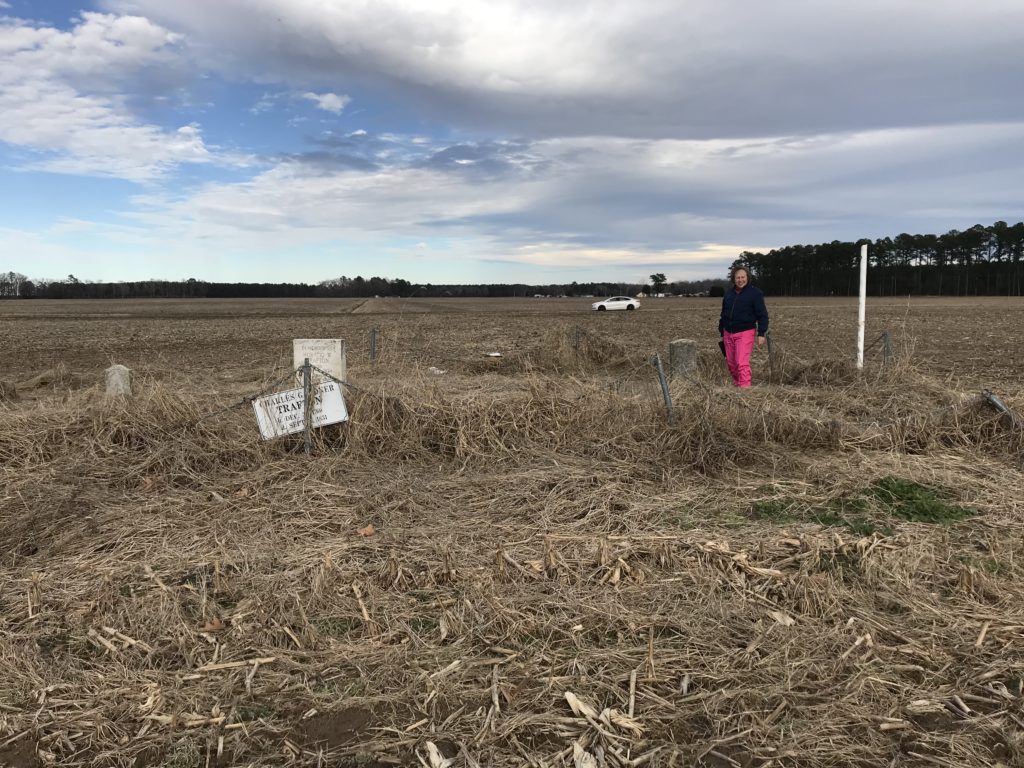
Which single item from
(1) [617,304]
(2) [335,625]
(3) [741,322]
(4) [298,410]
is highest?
(1) [617,304]

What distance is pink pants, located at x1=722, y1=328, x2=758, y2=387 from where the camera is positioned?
870 cm

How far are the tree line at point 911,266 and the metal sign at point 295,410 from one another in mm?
89220

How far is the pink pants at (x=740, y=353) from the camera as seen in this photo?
870 cm

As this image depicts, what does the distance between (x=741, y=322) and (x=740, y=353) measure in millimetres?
445

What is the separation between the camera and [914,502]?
15.6ft

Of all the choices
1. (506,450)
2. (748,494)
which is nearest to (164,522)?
(506,450)

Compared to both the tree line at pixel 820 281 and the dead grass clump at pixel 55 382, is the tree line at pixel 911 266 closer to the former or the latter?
the tree line at pixel 820 281

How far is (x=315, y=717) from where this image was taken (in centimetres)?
260

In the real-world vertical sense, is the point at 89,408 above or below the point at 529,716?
above

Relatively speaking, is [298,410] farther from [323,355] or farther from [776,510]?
[776,510]

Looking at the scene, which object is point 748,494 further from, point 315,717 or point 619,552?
point 315,717

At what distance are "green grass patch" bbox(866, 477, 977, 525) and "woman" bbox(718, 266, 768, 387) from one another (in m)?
3.52

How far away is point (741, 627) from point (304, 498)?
127 inches

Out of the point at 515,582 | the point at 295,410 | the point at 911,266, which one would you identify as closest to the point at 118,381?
the point at 295,410
